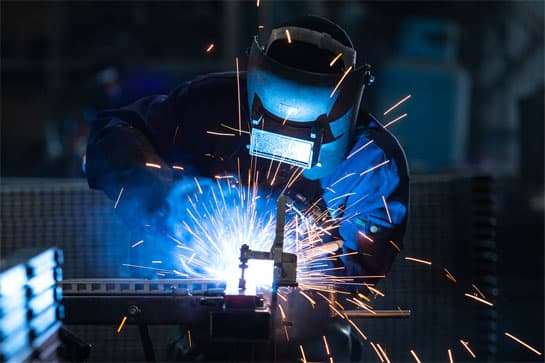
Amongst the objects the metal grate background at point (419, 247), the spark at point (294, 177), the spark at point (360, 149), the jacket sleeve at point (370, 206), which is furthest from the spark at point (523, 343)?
the spark at point (294, 177)

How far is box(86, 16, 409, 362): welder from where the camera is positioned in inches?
94.5

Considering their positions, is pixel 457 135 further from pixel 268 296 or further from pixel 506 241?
pixel 268 296

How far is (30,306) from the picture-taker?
1.54 m

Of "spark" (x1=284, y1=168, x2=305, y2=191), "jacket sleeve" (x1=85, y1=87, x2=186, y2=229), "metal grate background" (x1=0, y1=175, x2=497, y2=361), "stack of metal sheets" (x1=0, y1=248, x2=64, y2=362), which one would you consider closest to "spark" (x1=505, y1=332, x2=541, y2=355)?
"metal grate background" (x1=0, y1=175, x2=497, y2=361)

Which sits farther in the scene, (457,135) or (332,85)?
(457,135)

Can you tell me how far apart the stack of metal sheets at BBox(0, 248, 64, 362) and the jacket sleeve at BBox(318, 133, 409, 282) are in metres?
1.18

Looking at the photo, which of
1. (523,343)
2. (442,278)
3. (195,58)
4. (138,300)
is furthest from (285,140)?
(195,58)

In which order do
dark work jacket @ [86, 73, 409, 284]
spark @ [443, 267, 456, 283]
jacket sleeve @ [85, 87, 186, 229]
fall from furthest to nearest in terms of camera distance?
spark @ [443, 267, 456, 283] → dark work jacket @ [86, 73, 409, 284] → jacket sleeve @ [85, 87, 186, 229]

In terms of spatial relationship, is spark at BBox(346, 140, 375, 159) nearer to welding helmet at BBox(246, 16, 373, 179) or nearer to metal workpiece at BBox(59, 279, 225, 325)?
welding helmet at BBox(246, 16, 373, 179)

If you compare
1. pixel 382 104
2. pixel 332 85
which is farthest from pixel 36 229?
pixel 382 104

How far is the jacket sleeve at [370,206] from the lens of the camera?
2.64 meters

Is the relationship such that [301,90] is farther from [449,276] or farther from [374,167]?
[449,276]

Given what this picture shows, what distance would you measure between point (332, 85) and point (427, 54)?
11.7m

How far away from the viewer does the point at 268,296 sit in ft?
6.57
